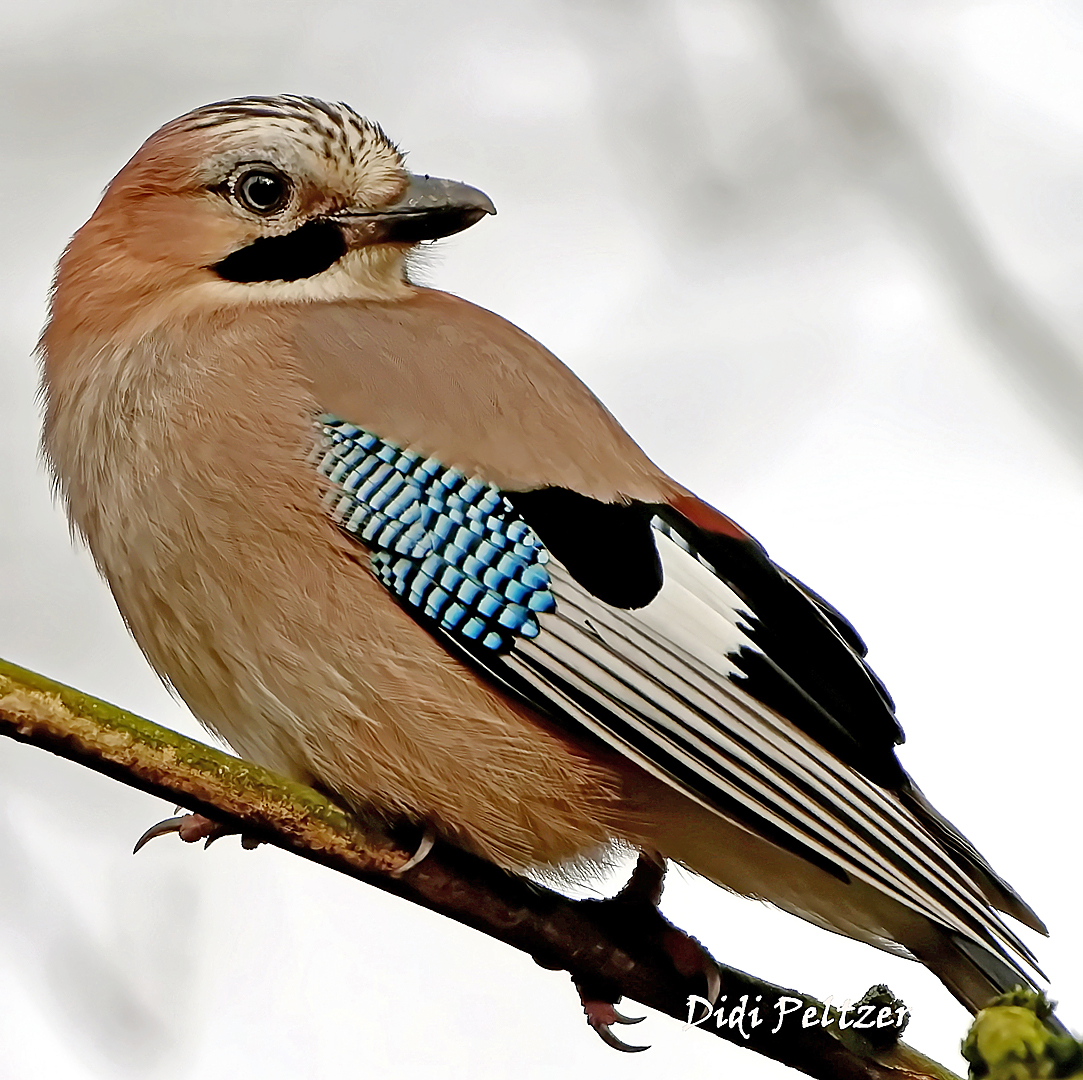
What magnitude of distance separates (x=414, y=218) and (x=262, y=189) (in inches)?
14.1

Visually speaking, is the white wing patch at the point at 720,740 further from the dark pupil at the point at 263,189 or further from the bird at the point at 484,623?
the dark pupil at the point at 263,189

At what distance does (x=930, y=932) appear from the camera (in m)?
3.05

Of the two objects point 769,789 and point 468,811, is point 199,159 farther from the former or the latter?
point 769,789

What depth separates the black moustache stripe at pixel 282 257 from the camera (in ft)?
11.6

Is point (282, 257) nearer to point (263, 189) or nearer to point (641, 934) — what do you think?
point (263, 189)

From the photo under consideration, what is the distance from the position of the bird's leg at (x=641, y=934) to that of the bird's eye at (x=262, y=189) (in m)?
1.71

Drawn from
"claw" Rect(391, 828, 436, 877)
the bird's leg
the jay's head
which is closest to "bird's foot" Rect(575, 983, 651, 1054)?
the bird's leg

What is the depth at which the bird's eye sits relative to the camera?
3.48m

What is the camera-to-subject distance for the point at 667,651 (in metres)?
3.03

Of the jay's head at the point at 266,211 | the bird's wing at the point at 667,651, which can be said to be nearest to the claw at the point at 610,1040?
the bird's wing at the point at 667,651

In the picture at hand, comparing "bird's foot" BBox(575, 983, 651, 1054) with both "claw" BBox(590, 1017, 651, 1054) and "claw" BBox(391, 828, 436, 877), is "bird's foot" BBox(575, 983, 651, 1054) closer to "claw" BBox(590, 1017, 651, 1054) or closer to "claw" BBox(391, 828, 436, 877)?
"claw" BBox(590, 1017, 651, 1054)

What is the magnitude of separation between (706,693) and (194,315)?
1.48 m

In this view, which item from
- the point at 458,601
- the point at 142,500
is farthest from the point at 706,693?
the point at 142,500

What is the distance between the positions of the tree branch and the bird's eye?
4.85 feet
